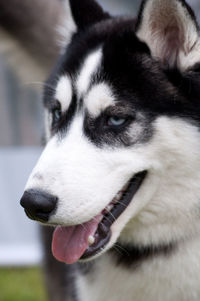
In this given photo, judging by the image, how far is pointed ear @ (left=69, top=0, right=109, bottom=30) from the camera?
3.38m

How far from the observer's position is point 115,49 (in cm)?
295

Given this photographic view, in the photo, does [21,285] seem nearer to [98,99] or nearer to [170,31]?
[98,99]

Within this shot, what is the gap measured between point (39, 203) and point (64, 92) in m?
0.64

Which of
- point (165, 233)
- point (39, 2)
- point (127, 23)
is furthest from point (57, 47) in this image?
point (165, 233)

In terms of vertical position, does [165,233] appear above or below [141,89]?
below

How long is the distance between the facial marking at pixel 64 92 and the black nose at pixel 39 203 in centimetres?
54

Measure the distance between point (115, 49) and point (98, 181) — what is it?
2.19 ft

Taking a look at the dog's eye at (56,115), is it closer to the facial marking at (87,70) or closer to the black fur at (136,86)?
the black fur at (136,86)

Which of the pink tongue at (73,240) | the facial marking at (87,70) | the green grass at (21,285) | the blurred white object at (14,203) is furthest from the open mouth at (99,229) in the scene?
the blurred white object at (14,203)

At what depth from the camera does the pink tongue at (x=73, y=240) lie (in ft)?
9.30

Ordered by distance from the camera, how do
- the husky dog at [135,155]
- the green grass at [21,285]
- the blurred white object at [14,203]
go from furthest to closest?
the blurred white object at [14,203] → the green grass at [21,285] → the husky dog at [135,155]

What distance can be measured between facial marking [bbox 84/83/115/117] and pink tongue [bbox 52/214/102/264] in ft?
1.55

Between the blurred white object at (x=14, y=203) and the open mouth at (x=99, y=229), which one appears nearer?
the open mouth at (x=99, y=229)

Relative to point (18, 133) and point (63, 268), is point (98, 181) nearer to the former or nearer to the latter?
point (63, 268)
